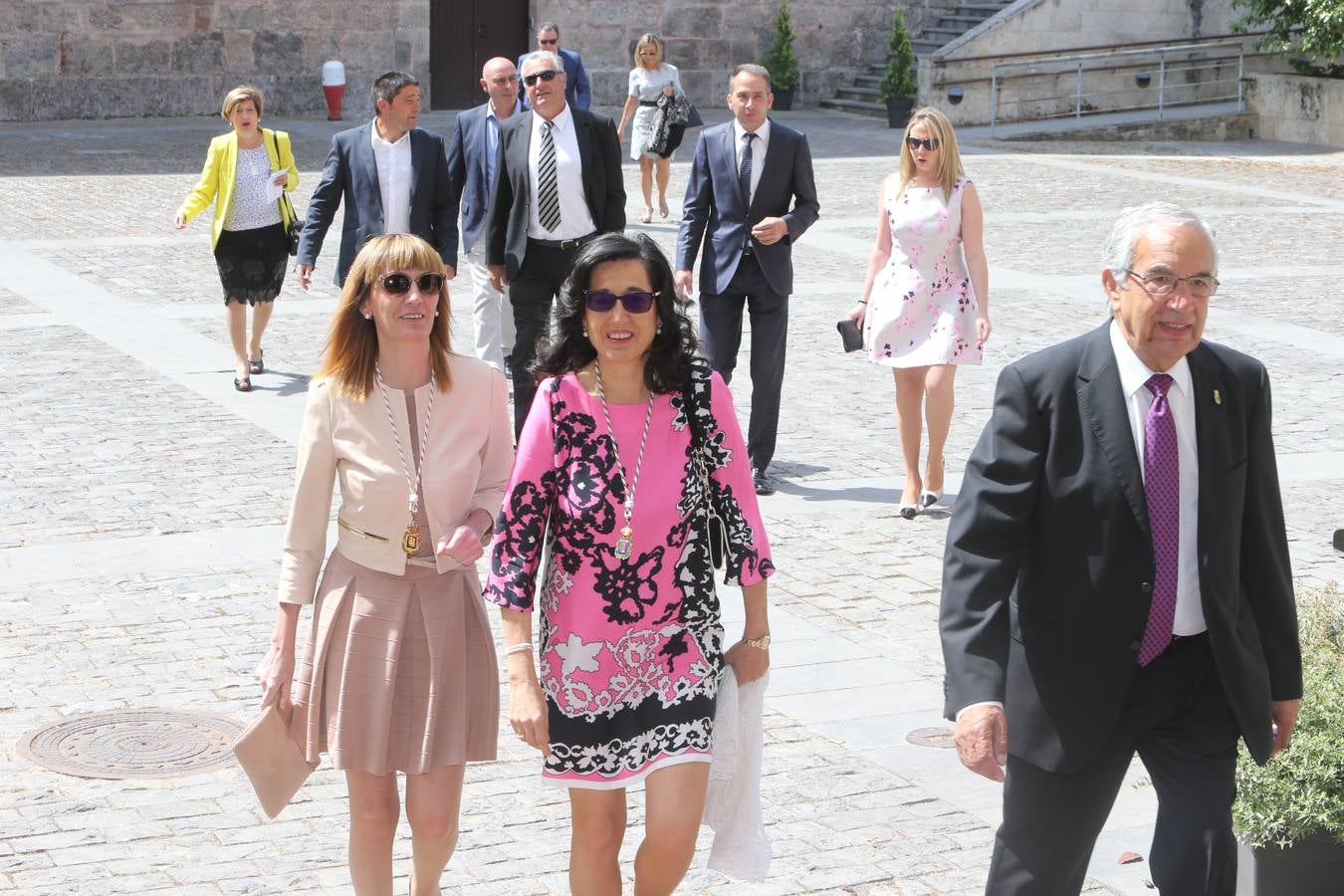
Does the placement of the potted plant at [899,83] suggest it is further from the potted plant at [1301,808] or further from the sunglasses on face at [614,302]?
the sunglasses on face at [614,302]

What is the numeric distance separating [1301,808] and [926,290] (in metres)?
5.04

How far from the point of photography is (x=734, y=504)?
14.6ft

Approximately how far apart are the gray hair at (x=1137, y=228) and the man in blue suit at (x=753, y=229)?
5643 millimetres

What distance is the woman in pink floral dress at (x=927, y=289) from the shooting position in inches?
363

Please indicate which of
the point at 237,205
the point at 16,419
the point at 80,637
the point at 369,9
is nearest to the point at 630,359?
the point at 80,637

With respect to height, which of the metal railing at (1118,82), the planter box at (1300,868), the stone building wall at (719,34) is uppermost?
the stone building wall at (719,34)

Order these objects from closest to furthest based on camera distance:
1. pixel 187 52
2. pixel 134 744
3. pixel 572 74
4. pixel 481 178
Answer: pixel 134 744 < pixel 481 178 < pixel 572 74 < pixel 187 52

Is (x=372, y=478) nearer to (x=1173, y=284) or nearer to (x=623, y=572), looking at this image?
(x=623, y=572)

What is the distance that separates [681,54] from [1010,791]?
29.4m

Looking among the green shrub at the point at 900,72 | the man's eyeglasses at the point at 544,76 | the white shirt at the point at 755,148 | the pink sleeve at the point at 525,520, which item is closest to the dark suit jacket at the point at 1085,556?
the pink sleeve at the point at 525,520

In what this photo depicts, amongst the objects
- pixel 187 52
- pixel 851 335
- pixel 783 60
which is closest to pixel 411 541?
pixel 851 335

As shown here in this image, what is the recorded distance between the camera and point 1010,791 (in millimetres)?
4148

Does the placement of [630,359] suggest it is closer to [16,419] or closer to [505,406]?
[505,406]

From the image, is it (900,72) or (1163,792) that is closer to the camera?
(1163,792)
